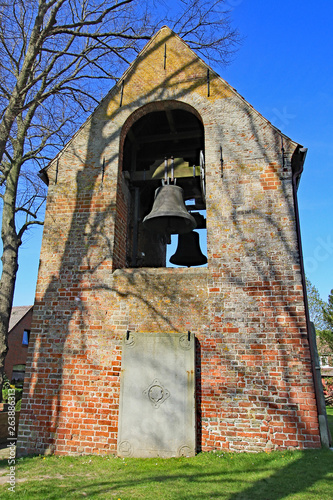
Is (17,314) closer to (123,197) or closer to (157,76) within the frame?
(123,197)

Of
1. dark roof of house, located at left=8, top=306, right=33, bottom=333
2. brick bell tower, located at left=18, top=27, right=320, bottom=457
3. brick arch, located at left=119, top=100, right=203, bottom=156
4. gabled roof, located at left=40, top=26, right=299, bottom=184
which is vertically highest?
gabled roof, located at left=40, top=26, right=299, bottom=184

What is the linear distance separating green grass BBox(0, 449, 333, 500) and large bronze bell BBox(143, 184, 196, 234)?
11.6ft

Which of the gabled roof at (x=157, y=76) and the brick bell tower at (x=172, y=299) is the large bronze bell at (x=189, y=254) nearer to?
the brick bell tower at (x=172, y=299)

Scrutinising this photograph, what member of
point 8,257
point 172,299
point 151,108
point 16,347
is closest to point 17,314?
point 16,347

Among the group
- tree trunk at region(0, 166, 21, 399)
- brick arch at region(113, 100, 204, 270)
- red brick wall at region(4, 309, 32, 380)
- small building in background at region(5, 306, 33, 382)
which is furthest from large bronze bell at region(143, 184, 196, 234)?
red brick wall at region(4, 309, 32, 380)

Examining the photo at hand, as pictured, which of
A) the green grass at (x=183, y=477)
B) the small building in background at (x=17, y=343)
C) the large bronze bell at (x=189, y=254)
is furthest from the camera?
the small building in background at (x=17, y=343)

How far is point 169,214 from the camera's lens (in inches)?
241

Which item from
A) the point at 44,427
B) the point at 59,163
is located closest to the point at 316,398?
the point at 44,427

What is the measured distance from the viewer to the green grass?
3760 millimetres

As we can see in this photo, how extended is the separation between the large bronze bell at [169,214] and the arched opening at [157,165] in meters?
0.52

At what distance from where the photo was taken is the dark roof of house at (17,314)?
2625cm

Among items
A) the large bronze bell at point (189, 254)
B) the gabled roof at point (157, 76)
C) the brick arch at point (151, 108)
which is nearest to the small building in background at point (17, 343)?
the large bronze bell at point (189, 254)

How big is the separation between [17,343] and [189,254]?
2254 cm

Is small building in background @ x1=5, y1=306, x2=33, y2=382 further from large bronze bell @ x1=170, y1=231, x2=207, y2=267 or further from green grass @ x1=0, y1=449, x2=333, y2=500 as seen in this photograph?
green grass @ x1=0, y1=449, x2=333, y2=500
